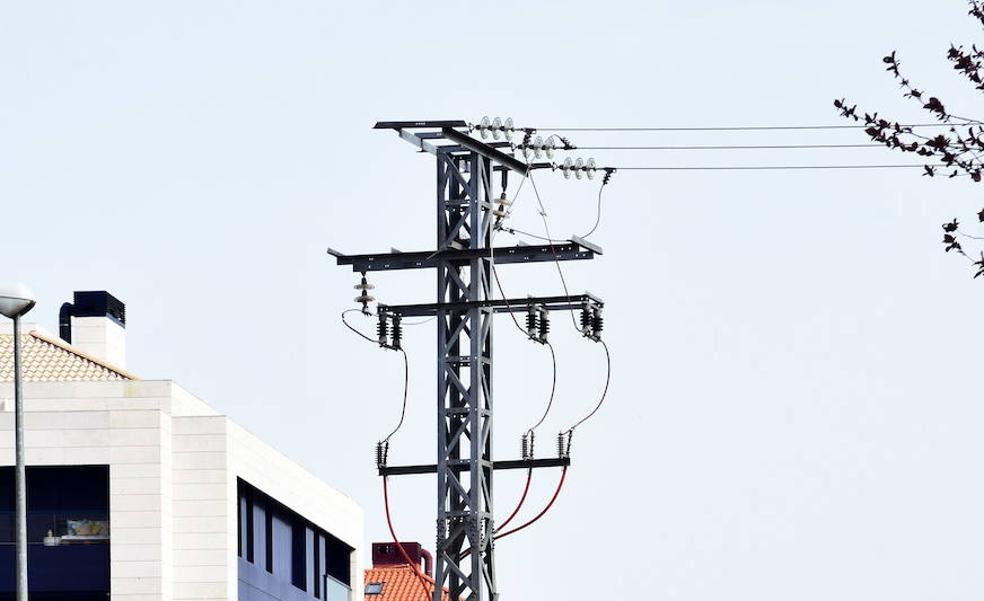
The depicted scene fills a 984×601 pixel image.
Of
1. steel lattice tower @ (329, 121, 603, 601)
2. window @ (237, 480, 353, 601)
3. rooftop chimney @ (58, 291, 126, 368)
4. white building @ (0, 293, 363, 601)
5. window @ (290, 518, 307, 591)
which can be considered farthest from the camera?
rooftop chimney @ (58, 291, 126, 368)

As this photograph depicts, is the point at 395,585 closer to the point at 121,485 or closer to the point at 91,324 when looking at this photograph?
the point at 91,324

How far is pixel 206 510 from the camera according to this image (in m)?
55.5

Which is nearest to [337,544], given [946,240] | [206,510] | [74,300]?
[74,300]

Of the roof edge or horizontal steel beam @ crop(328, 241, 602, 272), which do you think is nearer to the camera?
horizontal steel beam @ crop(328, 241, 602, 272)

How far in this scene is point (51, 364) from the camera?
2259 inches

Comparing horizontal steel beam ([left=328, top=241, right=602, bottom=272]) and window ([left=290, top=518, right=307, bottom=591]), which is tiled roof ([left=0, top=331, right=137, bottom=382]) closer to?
window ([left=290, top=518, right=307, bottom=591])

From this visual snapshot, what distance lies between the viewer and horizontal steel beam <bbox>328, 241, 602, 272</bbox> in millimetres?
35250

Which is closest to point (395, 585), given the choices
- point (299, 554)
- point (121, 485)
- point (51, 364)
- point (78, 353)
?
point (299, 554)

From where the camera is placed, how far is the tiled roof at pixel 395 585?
9281 cm

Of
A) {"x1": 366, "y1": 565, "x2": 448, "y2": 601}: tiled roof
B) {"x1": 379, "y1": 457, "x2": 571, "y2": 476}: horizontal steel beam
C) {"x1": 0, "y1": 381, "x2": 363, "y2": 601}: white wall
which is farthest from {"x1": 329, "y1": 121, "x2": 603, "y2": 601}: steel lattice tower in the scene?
{"x1": 366, "y1": 565, "x2": 448, "y2": 601}: tiled roof

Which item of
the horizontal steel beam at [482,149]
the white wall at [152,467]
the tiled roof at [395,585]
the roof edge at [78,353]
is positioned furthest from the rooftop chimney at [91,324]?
the horizontal steel beam at [482,149]

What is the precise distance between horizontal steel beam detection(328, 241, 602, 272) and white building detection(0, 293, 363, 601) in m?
19.0

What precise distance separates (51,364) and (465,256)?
23742 mm

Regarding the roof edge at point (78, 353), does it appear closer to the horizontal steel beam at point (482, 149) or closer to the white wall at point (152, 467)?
the white wall at point (152, 467)
